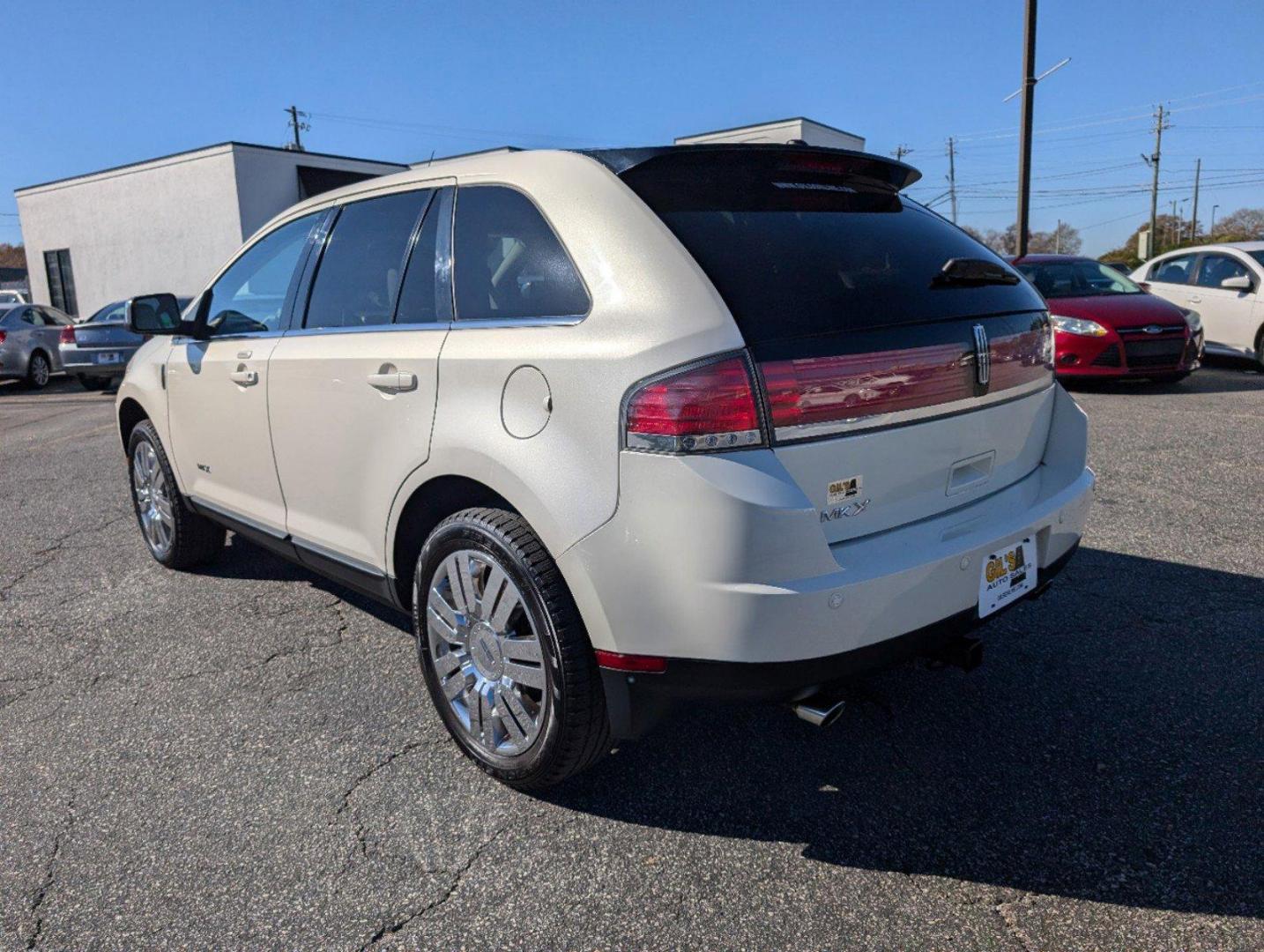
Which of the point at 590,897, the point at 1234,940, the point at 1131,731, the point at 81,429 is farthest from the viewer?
the point at 81,429

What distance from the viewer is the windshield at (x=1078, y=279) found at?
1038 centimetres

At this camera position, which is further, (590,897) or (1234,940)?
(590,897)

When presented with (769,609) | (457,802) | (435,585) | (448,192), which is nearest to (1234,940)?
(769,609)

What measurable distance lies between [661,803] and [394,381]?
1.44m

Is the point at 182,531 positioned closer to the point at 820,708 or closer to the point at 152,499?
the point at 152,499

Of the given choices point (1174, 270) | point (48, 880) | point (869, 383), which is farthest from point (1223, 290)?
point (48, 880)

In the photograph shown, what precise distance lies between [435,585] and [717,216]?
1.30m

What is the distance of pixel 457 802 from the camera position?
2.63 meters

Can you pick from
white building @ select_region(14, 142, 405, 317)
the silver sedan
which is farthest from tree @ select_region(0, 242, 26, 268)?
the silver sedan

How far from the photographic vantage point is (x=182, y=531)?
4.55 meters

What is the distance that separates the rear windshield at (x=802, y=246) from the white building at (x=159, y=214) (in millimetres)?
22713

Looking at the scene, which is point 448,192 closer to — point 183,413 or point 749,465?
point 749,465

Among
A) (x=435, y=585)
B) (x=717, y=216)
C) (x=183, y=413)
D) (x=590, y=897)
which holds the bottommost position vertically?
(x=590, y=897)

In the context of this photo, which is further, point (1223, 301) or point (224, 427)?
point (1223, 301)
